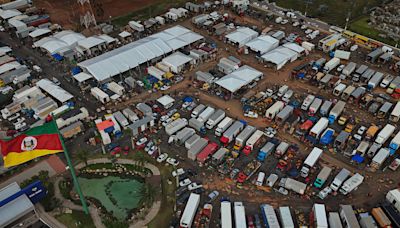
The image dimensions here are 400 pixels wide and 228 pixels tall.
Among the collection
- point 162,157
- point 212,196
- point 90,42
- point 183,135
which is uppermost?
point 90,42

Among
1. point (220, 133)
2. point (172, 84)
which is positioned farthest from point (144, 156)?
point (172, 84)

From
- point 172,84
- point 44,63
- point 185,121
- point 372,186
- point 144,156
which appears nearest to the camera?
Answer: point 372,186

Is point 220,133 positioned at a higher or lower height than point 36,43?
lower

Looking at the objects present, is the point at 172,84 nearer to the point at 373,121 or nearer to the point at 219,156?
the point at 219,156

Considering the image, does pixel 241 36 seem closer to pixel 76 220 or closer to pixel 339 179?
pixel 339 179

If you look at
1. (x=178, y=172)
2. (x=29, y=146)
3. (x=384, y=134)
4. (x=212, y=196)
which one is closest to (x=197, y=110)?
(x=178, y=172)

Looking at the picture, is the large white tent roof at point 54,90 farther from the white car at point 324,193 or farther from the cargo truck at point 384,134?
Result: the cargo truck at point 384,134
